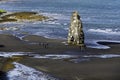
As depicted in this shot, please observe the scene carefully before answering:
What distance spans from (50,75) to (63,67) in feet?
12.6

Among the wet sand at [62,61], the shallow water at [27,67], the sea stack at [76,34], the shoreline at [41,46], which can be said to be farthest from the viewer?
the sea stack at [76,34]

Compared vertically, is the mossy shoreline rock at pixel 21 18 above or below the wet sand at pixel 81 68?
below

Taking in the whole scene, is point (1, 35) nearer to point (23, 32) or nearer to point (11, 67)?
point (23, 32)

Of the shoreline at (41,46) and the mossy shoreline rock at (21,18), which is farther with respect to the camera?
the mossy shoreline rock at (21,18)

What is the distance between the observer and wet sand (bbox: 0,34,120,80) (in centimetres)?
4131

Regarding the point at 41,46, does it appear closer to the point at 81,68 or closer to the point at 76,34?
the point at 76,34

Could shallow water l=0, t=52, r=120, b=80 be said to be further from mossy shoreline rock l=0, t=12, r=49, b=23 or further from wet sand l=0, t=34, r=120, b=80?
mossy shoreline rock l=0, t=12, r=49, b=23

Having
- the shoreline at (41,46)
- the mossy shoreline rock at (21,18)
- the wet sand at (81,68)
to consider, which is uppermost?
the wet sand at (81,68)

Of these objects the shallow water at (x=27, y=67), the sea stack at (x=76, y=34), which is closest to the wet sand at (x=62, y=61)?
the shallow water at (x=27, y=67)

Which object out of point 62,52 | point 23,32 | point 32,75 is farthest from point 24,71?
point 23,32

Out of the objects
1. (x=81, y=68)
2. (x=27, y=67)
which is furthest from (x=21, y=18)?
(x=81, y=68)

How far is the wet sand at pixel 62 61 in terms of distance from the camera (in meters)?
41.3

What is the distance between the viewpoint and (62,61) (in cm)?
4766

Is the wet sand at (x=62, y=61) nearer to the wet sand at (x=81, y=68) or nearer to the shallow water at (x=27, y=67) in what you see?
the wet sand at (x=81, y=68)
